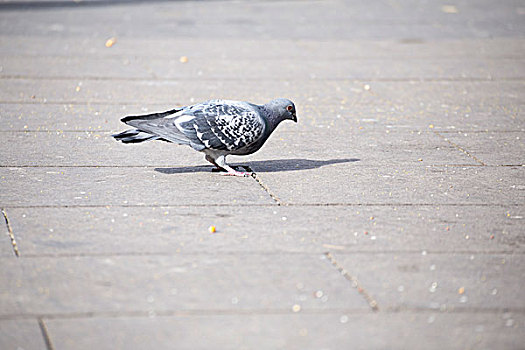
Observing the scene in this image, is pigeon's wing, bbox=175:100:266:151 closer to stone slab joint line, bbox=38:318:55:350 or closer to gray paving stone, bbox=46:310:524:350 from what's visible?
gray paving stone, bbox=46:310:524:350

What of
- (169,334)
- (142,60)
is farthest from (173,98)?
(169,334)

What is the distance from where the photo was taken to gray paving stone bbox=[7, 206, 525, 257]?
17.1 feet

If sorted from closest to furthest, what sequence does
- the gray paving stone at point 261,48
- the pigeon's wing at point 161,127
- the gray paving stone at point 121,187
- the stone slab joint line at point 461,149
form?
the gray paving stone at point 121,187
the pigeon's wing at point 161,127
the stone slab joint line at point 461,149
the gray paving stone at point 261,48

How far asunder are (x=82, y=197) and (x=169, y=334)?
2.41 m

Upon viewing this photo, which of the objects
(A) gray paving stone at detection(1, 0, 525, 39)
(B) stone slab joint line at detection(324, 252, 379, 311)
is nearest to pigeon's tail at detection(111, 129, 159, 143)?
(B) stone slab joint line at detection(324, 252, 379, 311)

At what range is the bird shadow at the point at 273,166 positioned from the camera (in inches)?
279

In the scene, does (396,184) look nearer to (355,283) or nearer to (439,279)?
(439,279)

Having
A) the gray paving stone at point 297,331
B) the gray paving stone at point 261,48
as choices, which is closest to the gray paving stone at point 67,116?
the gray paving stone at point 261,48

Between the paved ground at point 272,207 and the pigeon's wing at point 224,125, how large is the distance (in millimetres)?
339

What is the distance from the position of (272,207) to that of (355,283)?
1.51 meters

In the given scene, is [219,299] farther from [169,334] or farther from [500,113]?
[500,113]

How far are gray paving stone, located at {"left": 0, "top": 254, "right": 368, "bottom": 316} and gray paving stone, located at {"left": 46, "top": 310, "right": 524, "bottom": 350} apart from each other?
0.14m

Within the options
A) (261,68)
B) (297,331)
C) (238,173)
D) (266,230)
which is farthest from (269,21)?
(297,331)

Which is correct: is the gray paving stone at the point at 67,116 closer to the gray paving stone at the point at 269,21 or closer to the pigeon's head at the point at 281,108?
the pigeon's head at the point at 281,108
